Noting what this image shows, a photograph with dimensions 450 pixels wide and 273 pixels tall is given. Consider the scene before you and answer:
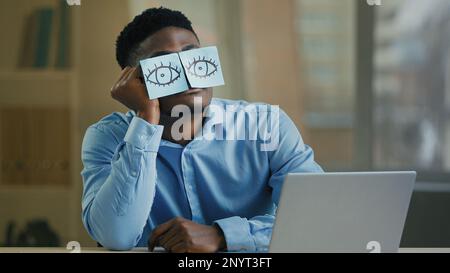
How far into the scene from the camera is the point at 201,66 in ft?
6.12

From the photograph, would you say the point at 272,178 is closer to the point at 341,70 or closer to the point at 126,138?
the point at 126,138

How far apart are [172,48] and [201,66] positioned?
0.09 m

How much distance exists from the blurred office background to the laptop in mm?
719

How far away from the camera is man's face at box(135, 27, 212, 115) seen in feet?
6.11

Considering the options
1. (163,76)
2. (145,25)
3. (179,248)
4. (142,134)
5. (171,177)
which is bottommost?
(179,248)

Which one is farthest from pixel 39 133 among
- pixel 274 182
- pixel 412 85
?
pixel 412 85

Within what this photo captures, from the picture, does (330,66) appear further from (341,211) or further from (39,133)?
(341,211)

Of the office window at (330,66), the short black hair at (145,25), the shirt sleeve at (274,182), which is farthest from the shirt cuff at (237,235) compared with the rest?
the office window at (330,66)

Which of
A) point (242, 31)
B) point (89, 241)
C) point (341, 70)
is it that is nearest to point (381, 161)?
point (341, 70)

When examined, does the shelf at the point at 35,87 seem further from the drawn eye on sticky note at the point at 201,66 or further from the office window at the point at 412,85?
the office window at the point at 412,85

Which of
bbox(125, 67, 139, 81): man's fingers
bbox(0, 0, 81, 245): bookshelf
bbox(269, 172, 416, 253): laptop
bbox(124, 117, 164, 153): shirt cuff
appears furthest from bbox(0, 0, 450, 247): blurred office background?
bbox(269, 172, 416, 253): laptop
